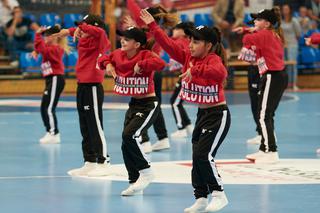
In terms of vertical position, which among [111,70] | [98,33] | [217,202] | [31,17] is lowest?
[217,202]

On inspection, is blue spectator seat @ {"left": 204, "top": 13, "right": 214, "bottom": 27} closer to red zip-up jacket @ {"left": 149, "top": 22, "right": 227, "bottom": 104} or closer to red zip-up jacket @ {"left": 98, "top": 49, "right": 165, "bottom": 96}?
red zip-up jacket @ {"left": 98, "top": 49, "right": 165, "bottom": 96}

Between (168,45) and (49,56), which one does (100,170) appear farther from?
(49,56)

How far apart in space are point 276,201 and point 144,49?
2.44 m

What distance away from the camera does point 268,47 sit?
13.7 meters

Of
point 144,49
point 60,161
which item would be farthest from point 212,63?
point 60,161

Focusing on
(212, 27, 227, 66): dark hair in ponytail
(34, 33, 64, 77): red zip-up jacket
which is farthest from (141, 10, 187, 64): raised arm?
(34, 33, 64, 77): red zip-up jacket

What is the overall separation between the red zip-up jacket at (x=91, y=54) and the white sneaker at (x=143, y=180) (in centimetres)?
212

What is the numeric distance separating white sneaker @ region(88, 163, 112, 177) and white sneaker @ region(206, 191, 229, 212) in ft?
9.39

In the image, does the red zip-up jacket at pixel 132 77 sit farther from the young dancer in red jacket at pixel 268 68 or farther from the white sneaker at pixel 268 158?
the young dancer in red jacket at pixel 268 68

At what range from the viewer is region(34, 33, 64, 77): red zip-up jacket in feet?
53.9

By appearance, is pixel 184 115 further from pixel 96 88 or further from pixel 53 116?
pixel 96 88

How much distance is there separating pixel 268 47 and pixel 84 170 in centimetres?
343

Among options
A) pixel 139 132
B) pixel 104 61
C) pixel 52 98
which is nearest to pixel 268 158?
pixel 139 132

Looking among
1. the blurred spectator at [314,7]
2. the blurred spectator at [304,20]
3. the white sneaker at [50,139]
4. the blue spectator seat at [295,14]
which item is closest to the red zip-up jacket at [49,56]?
the white sneaker at [50,139]
